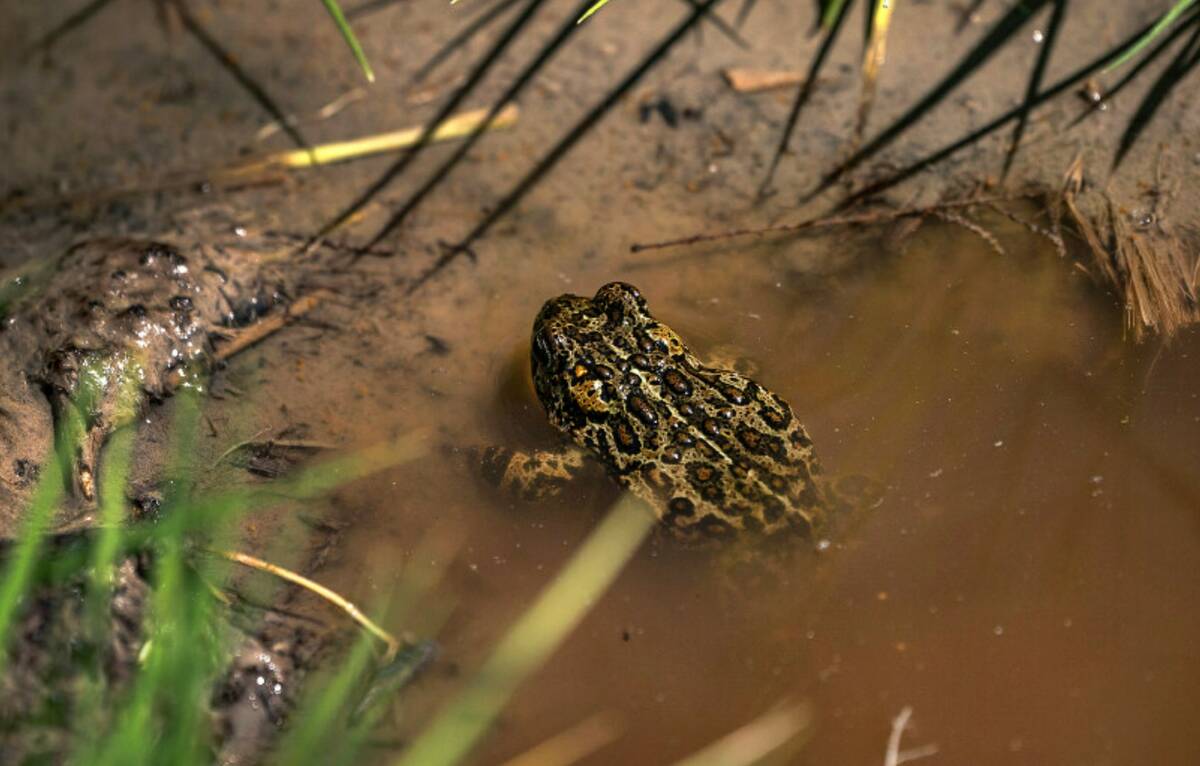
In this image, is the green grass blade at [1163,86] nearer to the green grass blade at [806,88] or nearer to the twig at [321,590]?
the green grass blade at [806,88]

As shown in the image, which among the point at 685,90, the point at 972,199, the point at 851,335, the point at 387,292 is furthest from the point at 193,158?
the point at 972,199

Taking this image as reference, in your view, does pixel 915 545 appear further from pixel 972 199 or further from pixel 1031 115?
pixel 1031 115

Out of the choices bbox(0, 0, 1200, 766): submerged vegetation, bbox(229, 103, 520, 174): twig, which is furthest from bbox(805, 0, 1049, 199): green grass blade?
bbox(229, 103, 520, 174): twig

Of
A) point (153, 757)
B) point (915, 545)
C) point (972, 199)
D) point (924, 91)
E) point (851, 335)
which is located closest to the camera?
point (153, 757)

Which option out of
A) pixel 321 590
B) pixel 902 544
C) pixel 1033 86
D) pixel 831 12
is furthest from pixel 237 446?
pixel 1033 86

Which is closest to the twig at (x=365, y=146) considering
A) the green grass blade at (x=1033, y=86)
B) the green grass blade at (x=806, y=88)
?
the green grass blade at (x=806, y=88)

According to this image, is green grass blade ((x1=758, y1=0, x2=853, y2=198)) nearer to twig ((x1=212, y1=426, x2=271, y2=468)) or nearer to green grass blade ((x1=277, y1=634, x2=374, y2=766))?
twig ((x1=212, y1=426, x2=271, y2=468))
